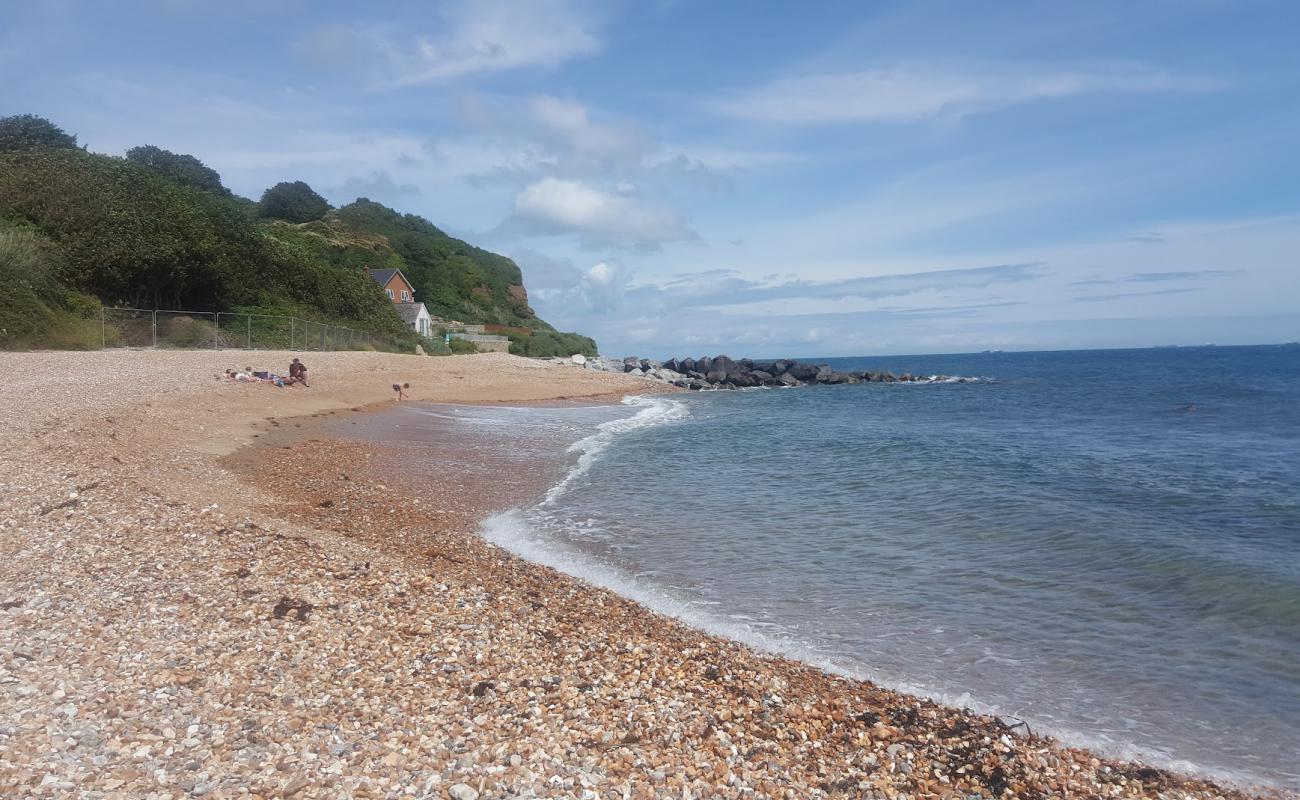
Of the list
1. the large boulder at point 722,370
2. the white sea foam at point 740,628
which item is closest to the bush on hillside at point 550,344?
the large boulder at point 722,370

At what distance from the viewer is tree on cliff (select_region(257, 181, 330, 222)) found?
3457 inches

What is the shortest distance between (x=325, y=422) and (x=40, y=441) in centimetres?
863

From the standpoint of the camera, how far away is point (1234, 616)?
834cm

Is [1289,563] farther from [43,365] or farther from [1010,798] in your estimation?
[43,365]

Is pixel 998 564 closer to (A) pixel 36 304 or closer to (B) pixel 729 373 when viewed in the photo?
(A) pixel 36 304

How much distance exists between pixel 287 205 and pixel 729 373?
185 ft

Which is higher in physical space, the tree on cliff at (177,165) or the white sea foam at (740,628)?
the tree on cliff at (177,165)

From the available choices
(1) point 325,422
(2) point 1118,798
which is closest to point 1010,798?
(2) point 1118,798

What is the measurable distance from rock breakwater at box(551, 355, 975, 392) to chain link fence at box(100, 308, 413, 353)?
18039mm

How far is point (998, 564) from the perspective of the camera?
1027 cm

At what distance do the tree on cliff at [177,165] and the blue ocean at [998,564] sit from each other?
49.0m

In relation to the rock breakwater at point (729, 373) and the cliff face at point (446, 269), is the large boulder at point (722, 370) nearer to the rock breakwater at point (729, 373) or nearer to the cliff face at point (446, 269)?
the rock breakwater at point (729, 373)

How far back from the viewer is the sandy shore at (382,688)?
433 centimetres

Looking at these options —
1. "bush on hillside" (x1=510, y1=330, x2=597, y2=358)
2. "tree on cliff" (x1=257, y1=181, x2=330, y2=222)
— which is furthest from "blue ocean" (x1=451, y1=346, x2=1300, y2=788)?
"tree on cliff" (x1=257, y1=181, x2=330, y2=222)
